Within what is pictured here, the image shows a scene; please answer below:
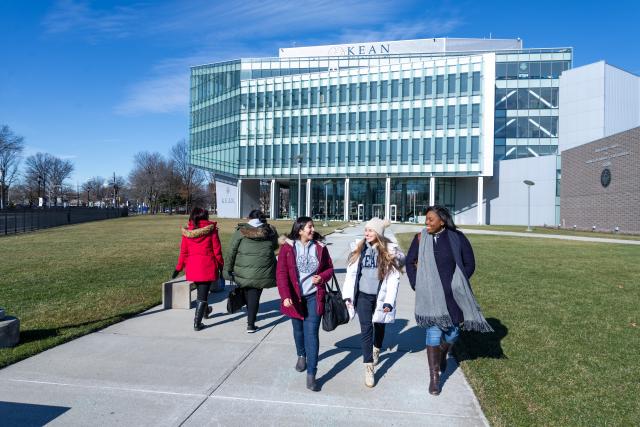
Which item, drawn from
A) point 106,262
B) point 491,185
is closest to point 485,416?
point 106,262

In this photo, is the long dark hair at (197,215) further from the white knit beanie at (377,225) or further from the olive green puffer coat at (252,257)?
the white knit beanie at (377,225)

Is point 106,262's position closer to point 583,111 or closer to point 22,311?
point 22,311

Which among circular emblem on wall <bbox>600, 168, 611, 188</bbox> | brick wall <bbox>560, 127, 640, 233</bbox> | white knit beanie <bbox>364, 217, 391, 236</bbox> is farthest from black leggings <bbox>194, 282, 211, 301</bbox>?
circular emblem on wall <bbox>600, 168, 611, 188</bbox>

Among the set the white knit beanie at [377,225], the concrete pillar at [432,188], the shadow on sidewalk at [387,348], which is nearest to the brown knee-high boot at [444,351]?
the shadow on sidewalk at [387,348]

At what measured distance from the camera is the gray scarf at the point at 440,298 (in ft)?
14.6

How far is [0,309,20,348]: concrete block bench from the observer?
528cm

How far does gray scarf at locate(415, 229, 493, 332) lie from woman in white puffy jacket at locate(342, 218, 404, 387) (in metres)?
0.28

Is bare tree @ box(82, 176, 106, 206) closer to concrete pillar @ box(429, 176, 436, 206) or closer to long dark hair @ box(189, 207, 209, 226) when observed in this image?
concrete pillar @ box(429, 176, 436, 206)

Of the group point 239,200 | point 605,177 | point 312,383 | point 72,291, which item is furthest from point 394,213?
point 312,383

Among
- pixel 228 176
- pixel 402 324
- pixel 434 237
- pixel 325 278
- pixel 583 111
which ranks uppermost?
pixel 583 111

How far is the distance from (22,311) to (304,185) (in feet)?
177

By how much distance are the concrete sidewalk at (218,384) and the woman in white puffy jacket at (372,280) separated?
0.56 metres

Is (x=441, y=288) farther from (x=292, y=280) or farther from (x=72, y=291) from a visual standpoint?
(x=72, y=291)

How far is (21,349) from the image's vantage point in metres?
5.27
